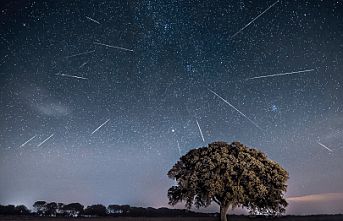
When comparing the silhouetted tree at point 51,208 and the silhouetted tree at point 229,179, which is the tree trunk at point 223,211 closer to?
the silhouetted tree at point 229,179

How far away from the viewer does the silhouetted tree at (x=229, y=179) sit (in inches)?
1287

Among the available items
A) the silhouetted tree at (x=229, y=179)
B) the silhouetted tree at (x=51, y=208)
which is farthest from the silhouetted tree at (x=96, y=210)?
the silhouetted tree at (x=229, y=179)

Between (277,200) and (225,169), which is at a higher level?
(225,169)

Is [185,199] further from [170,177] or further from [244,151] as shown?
[244,151]

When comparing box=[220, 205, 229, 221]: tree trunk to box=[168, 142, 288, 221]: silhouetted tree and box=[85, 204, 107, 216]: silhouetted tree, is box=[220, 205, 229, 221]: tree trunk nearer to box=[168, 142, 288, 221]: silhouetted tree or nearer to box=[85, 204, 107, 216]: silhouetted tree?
box=[168, 142, 288, 221]: silhouetted tree

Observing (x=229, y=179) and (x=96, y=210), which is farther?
(x=96, y=210)

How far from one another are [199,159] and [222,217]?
617cm

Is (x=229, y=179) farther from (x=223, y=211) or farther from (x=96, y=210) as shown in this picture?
(x=96, y=210)

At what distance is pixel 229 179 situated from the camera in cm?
3238

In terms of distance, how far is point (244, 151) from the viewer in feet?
117

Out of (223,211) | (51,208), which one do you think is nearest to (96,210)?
(51,208)

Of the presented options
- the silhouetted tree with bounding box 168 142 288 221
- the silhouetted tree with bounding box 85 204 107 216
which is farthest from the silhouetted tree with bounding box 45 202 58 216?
the silhouetted tree with bounding box 168 142 288 221

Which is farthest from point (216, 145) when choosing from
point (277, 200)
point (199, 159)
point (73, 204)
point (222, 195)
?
point (73, 204)

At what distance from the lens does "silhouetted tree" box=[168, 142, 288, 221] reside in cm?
3269
